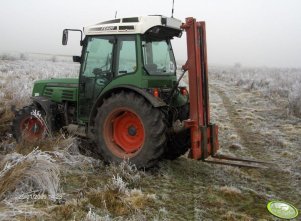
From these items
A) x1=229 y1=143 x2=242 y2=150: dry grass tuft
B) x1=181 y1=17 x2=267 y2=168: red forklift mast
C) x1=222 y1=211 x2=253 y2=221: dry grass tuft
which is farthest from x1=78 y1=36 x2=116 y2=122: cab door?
x1=229 y1=143 x2=242 y2=150: dry grass tuft

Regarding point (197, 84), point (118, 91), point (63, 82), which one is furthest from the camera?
point (63, 82)

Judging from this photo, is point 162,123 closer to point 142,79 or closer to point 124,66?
point 142,79

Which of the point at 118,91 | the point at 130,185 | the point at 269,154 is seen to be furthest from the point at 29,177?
the point at 269,154

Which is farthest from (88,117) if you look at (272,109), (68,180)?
(272,109)

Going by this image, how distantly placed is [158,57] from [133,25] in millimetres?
758

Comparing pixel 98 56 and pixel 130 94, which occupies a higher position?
pixel 98 56

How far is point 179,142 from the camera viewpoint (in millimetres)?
6242

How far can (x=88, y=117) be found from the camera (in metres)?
6.79

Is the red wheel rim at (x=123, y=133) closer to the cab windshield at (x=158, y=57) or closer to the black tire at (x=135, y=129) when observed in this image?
the black tire at (x=135, y=129)

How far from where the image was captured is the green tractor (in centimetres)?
564

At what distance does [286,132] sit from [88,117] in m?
5.69

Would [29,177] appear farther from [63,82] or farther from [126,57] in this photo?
[63,82]

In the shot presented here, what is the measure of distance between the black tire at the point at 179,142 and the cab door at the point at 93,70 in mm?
1383

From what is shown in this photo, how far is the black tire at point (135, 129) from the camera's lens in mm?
5527
